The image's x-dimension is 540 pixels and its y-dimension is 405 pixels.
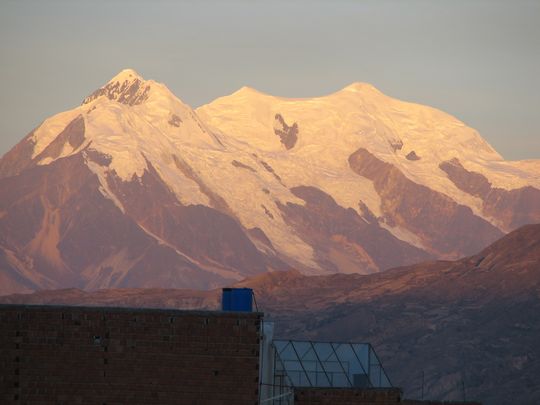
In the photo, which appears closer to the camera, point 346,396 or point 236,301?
point 236,301

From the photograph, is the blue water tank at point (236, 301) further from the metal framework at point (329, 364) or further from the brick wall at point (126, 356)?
the metal framework at point (329, 364)

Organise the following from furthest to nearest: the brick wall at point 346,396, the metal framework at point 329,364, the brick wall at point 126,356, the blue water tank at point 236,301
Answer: the metal framework at point 329,364, the brick wall at point 346,396, the blue water tank at point 236,301, the brick wall at point 126,356

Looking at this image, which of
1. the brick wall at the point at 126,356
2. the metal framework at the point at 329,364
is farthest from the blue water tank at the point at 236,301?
the metal framework at the point at 329,364

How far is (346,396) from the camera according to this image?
115 ft

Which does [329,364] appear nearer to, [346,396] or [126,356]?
[346,396]

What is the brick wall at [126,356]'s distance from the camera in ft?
103

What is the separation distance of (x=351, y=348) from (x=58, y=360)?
446 inches

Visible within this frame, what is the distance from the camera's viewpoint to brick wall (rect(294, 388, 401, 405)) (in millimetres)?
34744

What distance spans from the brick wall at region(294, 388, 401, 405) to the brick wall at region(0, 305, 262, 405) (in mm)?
Result: 2899

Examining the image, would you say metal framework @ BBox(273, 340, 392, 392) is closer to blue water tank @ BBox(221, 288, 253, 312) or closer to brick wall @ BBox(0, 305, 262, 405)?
blue water tank @ BBox(221, 288, 253, 312)

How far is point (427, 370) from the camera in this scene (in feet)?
625

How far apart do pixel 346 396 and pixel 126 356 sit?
5900mm

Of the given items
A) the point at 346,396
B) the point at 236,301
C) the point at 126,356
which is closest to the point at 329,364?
the point at 346,396

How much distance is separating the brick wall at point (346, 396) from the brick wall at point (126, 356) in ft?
9.51
